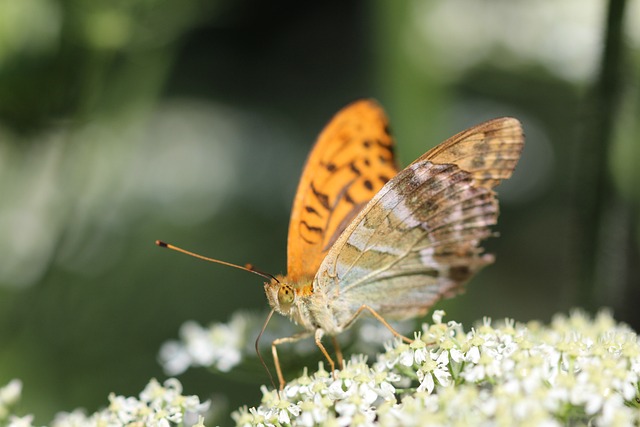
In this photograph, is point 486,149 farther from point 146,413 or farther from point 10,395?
point 10,395

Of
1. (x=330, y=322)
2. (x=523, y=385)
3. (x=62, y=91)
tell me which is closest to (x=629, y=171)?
(x=330, y=322)

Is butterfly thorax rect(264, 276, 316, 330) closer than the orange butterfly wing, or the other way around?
butterfly thorax rect(264, 276, 316, 330)

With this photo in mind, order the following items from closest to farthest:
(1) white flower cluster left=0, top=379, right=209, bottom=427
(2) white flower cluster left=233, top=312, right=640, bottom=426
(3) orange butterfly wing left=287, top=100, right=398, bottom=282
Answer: (2) white flower cluster left=233, top=312, right=640, bottom=426 < (1) white flower cluster left=0, top=379, right=209, bottom=427 < (3) orange butterfly wing left=287, top=100, right=398, bottom=282

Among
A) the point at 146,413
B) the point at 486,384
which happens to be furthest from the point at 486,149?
the point at 146,413

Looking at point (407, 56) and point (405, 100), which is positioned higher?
point (407, 56)

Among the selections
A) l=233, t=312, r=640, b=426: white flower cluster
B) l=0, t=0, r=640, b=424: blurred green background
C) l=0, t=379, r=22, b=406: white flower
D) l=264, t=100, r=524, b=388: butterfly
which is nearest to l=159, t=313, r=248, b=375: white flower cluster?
l=0, t=0, r=640, b=424: blurred green background

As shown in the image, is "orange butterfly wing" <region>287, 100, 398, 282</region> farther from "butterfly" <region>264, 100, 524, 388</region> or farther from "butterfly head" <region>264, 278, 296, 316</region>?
"butterfly head" <region>264, 278, 296, 316</region>

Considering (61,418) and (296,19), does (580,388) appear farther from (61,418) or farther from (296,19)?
(296,19)
